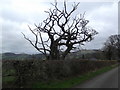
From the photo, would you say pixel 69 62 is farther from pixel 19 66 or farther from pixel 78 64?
pixel 19 66

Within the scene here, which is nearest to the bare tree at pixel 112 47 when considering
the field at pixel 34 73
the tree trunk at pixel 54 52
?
the tree trunk at pixel 54 52

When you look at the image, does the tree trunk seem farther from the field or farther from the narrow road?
the narrow road

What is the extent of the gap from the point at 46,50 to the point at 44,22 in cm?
393

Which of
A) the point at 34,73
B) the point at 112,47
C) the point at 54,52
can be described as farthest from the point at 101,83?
the point at 112,47

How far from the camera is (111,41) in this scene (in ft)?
354

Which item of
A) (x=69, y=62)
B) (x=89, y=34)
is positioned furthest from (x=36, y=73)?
(x=89, y=34)

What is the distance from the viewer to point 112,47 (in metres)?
102

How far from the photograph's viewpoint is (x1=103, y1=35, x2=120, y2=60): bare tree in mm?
98312

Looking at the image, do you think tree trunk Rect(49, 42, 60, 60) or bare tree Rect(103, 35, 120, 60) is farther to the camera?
bare tree Rect(103, 35, 120, 60)

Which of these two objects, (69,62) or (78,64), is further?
(78,64)

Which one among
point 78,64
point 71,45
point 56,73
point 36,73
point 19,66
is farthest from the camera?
point 71,45

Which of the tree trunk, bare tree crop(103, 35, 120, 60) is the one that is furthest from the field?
bare tree crop(103, 35, 120, 60)

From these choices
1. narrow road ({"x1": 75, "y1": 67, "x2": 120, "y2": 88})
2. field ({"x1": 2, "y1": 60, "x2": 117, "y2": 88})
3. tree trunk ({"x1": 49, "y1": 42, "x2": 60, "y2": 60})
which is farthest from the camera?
tree trunk ({"x1": 49, "y1": 42, "x2": 60, "y2": 60})

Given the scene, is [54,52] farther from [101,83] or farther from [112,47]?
[112,47]
